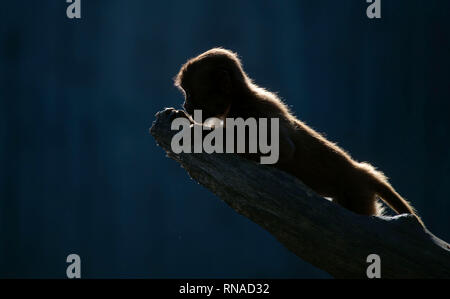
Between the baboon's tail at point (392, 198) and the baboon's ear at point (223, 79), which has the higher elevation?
the baboon's ear at point (223, 79)

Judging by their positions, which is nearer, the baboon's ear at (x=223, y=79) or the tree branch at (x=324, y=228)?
the tree branch at (x=324, y=228)

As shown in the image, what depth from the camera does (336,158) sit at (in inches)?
157

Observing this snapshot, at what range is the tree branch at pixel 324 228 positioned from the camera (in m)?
3.13

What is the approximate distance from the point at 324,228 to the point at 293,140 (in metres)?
0.96

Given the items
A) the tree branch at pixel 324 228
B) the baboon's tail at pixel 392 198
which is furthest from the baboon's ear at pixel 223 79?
the baboon's tail at pixel 392 198

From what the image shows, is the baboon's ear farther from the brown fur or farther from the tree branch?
the tree branch

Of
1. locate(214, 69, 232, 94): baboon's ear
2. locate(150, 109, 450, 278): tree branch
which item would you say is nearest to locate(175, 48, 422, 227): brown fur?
locate(214, 69, 232, 94): baboon's ear

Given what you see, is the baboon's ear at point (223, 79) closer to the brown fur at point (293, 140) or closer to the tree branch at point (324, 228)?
the brown fur at point (293, 140)

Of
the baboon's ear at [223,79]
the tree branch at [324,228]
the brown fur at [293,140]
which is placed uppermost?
the baboon's ear at [223,79]

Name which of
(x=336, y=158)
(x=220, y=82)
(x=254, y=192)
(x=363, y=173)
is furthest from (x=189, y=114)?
(x=363, y=173)

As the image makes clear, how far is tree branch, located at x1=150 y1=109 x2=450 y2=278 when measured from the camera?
3129 mm
